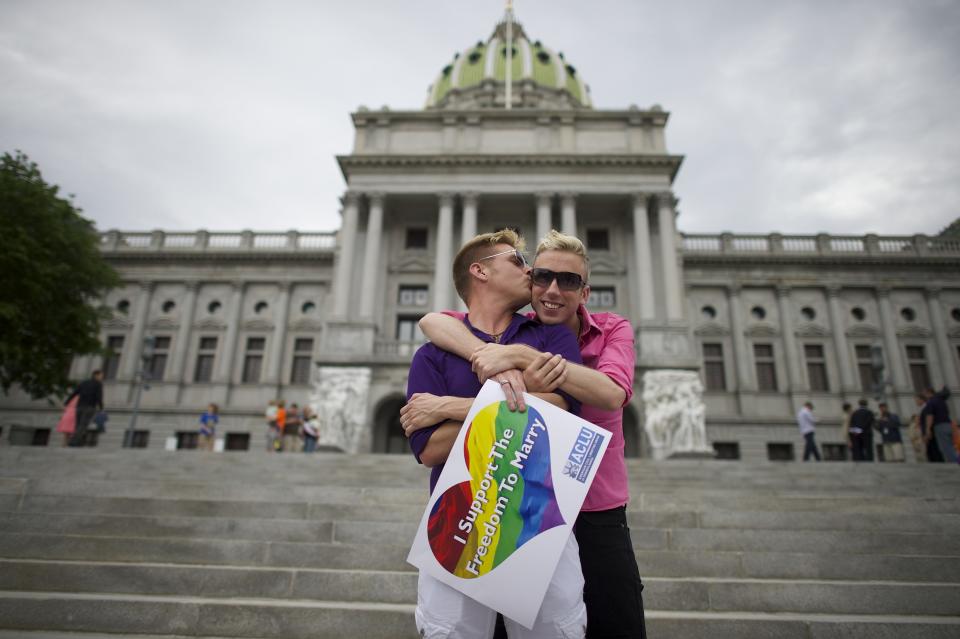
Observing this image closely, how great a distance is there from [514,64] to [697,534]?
46767 mm

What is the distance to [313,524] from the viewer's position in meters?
5.62

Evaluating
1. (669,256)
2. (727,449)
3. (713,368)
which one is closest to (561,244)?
(669,256)

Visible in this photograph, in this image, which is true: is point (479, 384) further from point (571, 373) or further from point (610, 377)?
point (610, 377)

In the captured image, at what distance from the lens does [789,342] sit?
30.7 m

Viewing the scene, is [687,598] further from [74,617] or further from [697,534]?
[74,617]

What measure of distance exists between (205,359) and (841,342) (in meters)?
36.7

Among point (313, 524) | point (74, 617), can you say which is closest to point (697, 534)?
point (313, 524)

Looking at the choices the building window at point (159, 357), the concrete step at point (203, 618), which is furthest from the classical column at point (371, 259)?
the concrete step at point (203, 618)

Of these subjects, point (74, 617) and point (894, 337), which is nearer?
point (74, 617)

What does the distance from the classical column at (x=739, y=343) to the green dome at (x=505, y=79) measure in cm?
2135

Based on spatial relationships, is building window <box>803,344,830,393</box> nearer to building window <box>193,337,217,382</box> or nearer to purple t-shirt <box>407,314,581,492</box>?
purple t-shirt <box>407,314,581,492</box>

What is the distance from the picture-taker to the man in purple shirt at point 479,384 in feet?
6.43

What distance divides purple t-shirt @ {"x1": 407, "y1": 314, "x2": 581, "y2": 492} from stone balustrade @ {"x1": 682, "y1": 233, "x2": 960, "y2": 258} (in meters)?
32.3

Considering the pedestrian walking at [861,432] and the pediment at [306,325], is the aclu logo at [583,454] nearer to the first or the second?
the pedestrian walking at [861,432]
